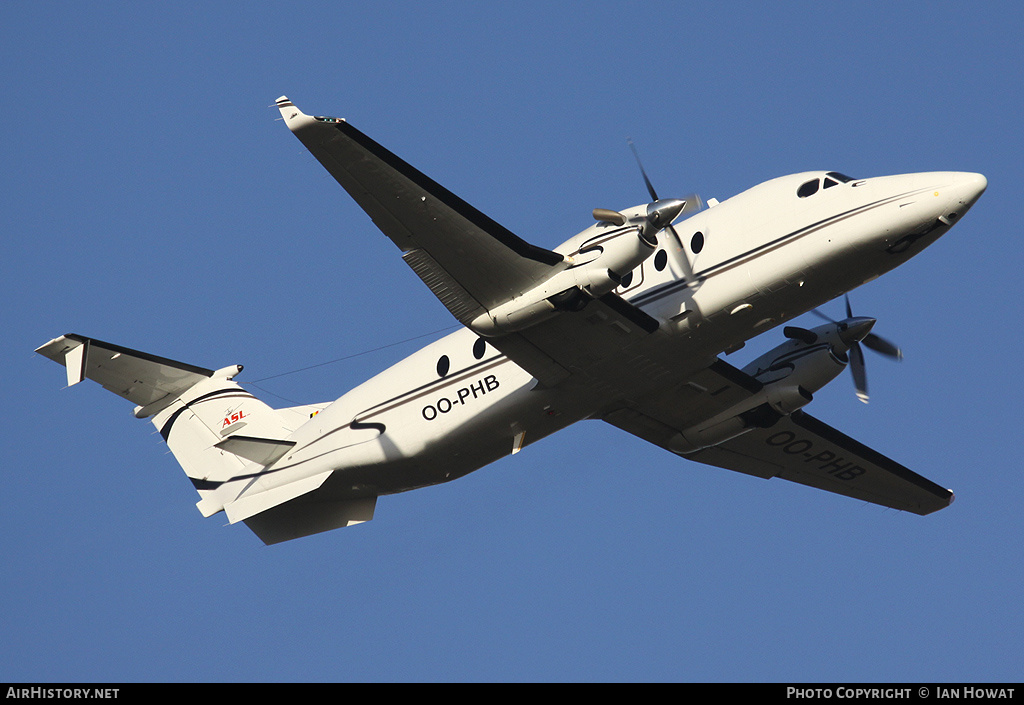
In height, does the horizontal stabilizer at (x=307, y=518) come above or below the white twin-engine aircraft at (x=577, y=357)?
below

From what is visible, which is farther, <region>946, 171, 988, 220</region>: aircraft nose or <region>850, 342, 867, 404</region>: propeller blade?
<region>850, 342, 867, 404</region>: propeller blade

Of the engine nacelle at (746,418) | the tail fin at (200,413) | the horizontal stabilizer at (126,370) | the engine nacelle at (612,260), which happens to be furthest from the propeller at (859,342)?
the horizontal stabilizer at (126,370)

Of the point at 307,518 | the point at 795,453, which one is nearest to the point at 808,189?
the point at 795,453

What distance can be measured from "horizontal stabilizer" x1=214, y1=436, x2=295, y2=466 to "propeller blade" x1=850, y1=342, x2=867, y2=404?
1066 centimetres

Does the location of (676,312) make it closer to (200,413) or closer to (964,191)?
(964,191)

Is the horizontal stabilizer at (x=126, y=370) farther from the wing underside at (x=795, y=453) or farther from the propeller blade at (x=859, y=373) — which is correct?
the propeller blade at (x=859, y=373)

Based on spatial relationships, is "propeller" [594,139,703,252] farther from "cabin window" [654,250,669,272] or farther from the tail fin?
the tail fin

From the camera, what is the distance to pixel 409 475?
19.4m

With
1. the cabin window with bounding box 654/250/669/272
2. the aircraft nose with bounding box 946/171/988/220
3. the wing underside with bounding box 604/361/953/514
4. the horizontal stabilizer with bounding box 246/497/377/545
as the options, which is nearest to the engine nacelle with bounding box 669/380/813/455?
the wing underside with bounding box 604/361/953/514

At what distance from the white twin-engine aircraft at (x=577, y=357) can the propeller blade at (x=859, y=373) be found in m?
0.04

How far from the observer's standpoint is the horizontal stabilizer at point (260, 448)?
68.1ft

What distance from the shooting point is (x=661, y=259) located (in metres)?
17.5

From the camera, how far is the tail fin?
20906 mm

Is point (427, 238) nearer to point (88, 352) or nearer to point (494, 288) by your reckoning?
point (494, 288)
